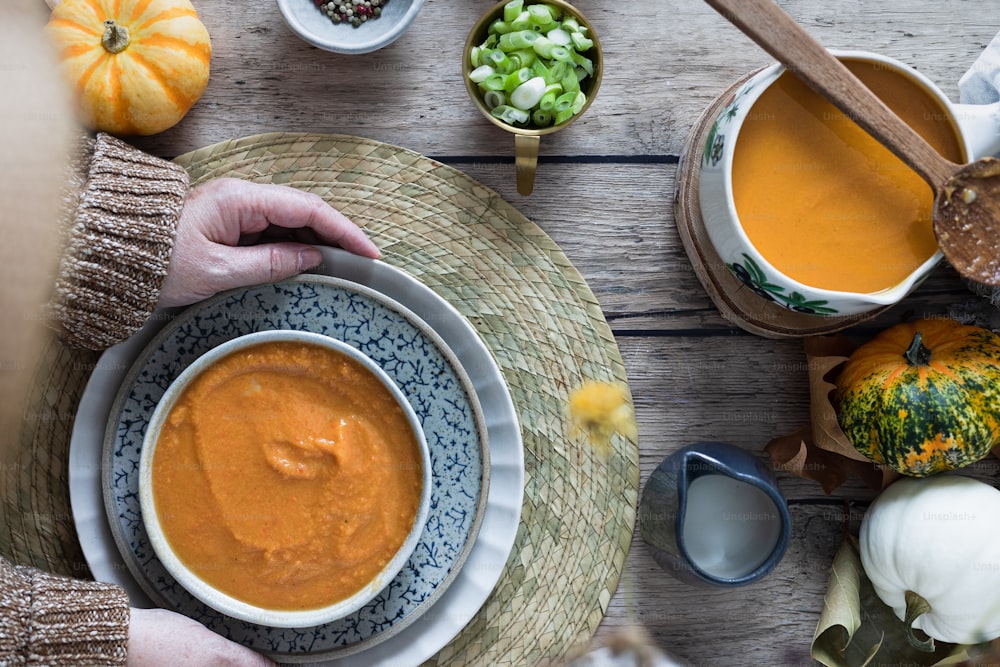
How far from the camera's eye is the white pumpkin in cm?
126

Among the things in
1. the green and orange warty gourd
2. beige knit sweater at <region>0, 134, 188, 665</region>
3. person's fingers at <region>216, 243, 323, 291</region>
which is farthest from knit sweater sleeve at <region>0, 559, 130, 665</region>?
the green and orange warty gourd

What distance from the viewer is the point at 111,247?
117 cm

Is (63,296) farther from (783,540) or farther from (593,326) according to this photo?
(783,540)

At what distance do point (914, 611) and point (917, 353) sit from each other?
385 mm

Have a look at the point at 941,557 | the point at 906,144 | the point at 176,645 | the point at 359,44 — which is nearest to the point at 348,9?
the point at 359,44

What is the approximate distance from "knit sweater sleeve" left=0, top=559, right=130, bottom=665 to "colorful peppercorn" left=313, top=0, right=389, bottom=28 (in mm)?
929

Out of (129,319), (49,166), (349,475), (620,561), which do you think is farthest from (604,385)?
(49,166)

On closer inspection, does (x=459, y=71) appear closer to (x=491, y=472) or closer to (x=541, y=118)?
(x=541, y=118)

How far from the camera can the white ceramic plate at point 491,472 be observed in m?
1.28

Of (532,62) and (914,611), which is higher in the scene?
(532,62)

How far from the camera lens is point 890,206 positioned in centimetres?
119

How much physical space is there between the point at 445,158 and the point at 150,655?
869 mm

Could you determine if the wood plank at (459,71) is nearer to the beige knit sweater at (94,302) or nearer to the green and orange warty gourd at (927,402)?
the beige knit sweater at (94,302)

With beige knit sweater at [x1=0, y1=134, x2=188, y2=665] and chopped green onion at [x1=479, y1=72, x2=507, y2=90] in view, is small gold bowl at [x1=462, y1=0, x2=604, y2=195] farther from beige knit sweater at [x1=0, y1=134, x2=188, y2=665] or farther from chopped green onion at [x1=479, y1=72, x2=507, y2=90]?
beige knit sweater at [x1=0, y1=134, x2=188, y2=665]
